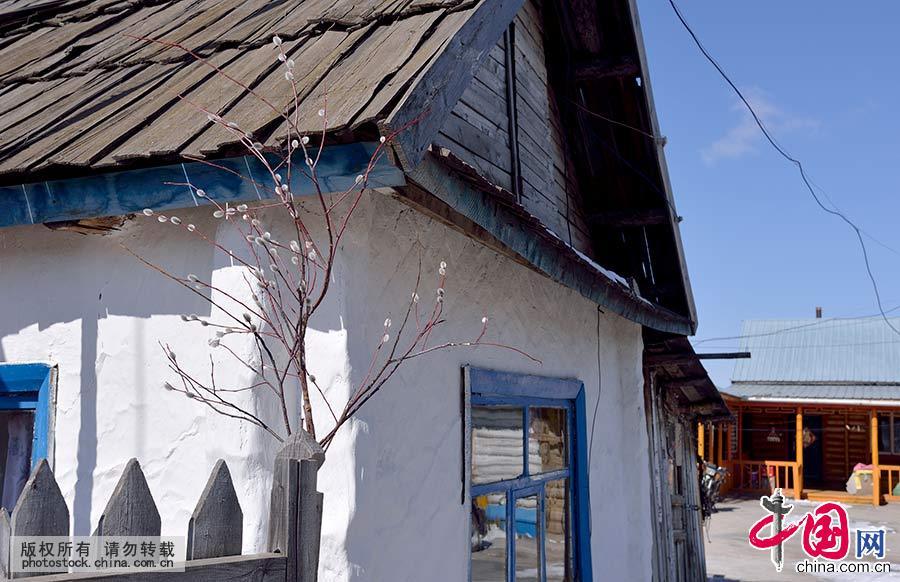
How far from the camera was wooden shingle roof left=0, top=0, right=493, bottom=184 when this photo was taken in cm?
250

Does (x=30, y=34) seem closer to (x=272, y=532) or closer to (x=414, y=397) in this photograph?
(x=414, y=397)

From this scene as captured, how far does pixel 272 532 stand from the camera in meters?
1.87

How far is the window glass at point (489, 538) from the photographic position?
13.0ft

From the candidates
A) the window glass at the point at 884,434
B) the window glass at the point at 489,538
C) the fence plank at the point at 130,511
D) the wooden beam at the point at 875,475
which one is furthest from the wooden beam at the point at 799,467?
the fence plank at the point at 130,511

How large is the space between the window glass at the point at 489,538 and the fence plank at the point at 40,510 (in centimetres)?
259

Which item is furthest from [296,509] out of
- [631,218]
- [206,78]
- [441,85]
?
[631,218]

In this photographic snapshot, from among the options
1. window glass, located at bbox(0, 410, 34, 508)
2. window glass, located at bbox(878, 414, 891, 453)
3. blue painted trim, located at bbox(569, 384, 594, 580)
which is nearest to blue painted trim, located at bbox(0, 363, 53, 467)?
window glass, located at bbox(0, 410, 34, 508)

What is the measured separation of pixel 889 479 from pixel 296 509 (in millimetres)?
23820

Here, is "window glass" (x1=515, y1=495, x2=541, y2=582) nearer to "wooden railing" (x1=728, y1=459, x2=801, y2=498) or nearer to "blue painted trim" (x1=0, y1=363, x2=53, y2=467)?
"blue painted trim" (x1=0, y1=363, x2=53, y2=467)

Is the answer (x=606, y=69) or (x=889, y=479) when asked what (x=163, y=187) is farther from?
(x=889, y=479)

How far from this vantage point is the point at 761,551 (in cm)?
1505

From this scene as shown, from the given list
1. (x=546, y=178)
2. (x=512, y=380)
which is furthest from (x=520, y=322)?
(x=546, y=178)

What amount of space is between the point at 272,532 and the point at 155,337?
128cm

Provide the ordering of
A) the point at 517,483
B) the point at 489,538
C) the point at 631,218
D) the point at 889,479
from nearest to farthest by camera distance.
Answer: the point at 489,538
the point at 517,483
the point at 631,218
the point at 889,479
